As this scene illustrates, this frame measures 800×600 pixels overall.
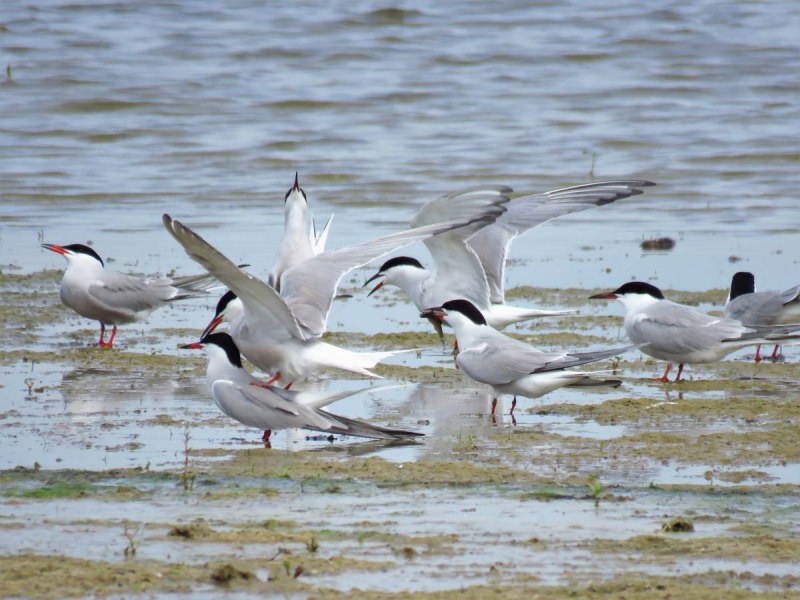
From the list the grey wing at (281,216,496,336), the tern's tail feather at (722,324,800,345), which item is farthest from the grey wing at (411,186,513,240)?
the tern's tail feather at (722,324,800,345)

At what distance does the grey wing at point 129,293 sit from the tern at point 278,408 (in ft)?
9.91

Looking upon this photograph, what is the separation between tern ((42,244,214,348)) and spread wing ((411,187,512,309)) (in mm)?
1782

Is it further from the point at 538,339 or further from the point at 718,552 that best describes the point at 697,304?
the point at 718,552

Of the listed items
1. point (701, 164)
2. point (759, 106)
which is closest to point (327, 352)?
point (701, 164)

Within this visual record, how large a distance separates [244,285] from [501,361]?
148 centimetres

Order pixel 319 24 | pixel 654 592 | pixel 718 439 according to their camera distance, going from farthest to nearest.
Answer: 1. pixel 319 24
2. pixel 718 439
3. pixel 654 592

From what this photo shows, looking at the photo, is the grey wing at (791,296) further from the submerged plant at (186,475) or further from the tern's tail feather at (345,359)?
the submerged plant at (186,475)

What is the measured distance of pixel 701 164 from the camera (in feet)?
59.8

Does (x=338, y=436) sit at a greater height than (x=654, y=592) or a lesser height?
lesser

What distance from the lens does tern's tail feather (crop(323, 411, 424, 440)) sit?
6.91 meters

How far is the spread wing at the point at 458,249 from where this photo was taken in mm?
9680

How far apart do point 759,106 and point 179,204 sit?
10.0m

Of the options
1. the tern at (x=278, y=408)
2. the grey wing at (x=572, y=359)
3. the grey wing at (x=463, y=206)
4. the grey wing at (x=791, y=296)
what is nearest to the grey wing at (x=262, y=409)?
the tern at (x=278, y=408)

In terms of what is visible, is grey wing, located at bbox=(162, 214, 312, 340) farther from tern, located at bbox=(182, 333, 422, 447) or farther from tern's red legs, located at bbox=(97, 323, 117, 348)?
tern's red legs, located at bbox=(97, 323, 117, 348)
